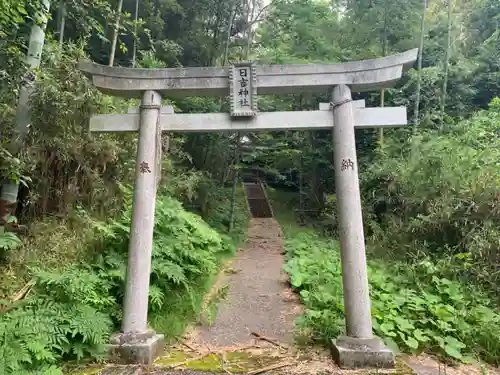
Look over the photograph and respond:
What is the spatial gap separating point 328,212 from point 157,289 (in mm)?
8453

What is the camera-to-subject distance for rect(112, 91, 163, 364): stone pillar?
3.96 m

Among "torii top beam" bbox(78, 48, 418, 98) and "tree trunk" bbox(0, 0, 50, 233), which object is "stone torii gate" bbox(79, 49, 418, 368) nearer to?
"torii top beam" bbox(78, 48, 418, 98)

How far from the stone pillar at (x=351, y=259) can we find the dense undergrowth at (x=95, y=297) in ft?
7.40

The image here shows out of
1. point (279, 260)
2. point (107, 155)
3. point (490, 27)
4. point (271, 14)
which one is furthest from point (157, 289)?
point (490, 27)

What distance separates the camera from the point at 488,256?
595 cm

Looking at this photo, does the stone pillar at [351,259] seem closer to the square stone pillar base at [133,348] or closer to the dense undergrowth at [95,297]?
the square stone pillar base at [133,348]

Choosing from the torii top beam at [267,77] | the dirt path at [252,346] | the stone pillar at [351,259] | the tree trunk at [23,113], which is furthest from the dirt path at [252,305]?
the torii top beam at [267,77]

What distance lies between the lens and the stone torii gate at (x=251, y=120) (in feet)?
13.8

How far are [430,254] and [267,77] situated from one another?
468cm

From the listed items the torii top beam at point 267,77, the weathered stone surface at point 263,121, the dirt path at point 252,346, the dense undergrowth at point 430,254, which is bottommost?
the dirt path at point 252,346

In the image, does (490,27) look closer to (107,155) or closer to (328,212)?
(328,212)

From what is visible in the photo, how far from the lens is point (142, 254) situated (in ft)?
14.2

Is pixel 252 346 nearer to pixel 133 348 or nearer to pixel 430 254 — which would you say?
pixel 133 348

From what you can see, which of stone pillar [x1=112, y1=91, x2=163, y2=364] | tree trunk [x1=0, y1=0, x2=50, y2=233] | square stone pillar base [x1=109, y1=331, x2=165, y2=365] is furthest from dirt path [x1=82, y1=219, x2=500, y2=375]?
tree trunk [x1=0, y1=0, x2=50, y2=233]
